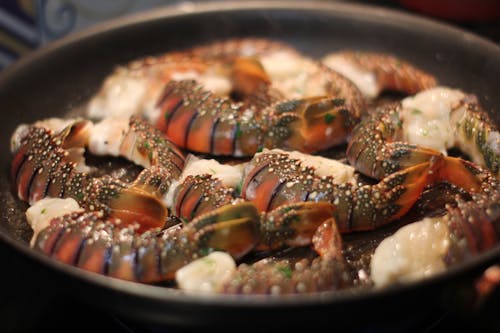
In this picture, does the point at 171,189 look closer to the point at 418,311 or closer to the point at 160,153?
the point at 160,153

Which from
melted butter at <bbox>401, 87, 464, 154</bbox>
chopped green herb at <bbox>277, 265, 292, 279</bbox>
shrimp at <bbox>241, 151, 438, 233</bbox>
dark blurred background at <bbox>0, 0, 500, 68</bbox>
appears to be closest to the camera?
chopped green herb at <bbox>277, 265, 292, 279</bbox>

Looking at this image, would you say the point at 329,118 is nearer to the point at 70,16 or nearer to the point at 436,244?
the point at 436,244

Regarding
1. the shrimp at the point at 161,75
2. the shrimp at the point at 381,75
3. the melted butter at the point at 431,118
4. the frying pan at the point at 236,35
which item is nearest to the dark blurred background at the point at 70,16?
the frying pan at the point at 236,35

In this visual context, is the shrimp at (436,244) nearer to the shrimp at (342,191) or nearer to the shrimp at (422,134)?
the shrimp at (342,191)

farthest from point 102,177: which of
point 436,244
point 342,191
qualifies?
point 436,244

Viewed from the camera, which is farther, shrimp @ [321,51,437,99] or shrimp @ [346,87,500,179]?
shrimp @ [321,51,437,99]

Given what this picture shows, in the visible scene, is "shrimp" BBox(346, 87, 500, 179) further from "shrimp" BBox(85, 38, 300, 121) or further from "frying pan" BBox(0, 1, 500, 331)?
"shrimp" BBox(85, 38, 300, 121)

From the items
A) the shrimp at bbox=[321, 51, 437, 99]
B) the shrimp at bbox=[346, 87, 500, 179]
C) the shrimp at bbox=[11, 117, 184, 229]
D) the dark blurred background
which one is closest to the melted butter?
the shrimp at bbox=[346, 87, 500, 179]

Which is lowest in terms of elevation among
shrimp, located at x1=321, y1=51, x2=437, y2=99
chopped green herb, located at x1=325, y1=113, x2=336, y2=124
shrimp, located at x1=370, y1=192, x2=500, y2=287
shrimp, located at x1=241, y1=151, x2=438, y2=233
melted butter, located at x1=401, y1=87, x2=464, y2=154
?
shrimp, located at x1=370, y1=192, x2=500, y2=287

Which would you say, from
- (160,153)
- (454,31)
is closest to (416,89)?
(454,31)

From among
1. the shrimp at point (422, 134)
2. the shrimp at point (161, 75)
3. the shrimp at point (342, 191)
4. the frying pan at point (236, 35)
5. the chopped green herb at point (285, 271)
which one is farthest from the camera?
the shrimp at point (161, 75)
